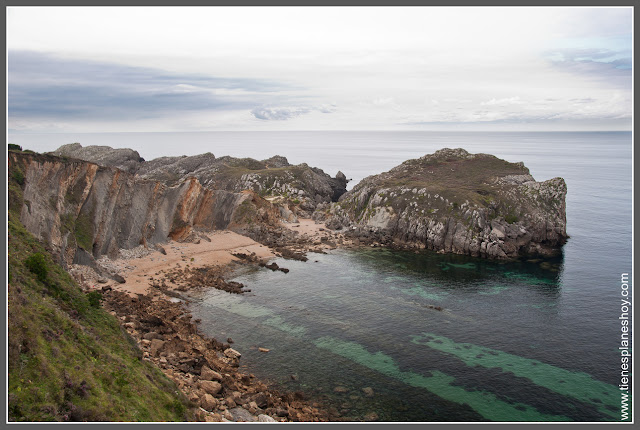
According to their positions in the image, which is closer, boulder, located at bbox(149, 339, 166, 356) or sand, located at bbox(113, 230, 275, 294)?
boulder, located at bbox(149, 339, 166, 356)

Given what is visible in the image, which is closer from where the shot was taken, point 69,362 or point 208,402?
point 69,362

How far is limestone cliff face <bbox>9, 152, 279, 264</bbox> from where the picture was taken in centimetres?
5544

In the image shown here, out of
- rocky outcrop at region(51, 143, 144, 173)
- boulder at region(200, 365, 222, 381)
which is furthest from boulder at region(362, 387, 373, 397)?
rocky outcrop at region(51, 143, 144, 173)

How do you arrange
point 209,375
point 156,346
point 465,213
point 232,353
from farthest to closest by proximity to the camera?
1. point 465,213
2. point 232,353
3. point 156,346
4. point 209,375

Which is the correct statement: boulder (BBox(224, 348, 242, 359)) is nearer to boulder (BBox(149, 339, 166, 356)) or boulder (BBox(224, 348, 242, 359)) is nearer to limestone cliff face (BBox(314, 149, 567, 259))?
boulder (BBox(149, 339, 166, 356))

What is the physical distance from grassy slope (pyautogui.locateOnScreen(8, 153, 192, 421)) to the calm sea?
13.3 metres

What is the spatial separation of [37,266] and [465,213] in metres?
78.5

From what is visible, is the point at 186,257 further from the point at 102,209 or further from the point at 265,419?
the point at 265,419

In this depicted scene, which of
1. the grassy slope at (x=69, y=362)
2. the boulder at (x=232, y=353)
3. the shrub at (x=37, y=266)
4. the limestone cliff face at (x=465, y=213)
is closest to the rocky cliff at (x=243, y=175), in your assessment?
the limestone cliff face at (x=465, y=213)

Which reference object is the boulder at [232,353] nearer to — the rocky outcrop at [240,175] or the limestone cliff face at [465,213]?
the limestone cliff face at [465,213]

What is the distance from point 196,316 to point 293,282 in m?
18.4

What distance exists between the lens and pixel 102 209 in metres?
68.5

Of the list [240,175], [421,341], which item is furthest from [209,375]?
[240,175]

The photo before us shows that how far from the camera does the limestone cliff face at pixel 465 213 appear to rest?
8975 centimetres
